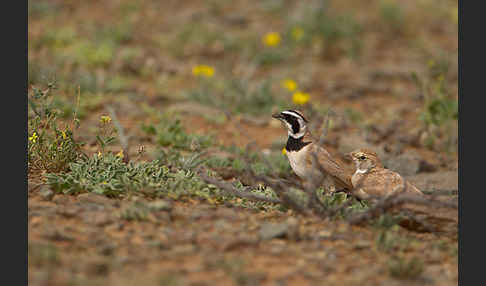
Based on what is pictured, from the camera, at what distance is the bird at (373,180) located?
5.54 meters

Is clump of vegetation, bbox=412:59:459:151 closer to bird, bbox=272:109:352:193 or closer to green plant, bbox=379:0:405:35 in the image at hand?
bird, bbox=272:109:352:193

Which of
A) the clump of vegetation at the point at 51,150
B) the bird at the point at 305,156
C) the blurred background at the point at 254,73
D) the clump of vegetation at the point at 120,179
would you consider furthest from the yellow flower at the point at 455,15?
the clump of vegetation at the point at 51,150

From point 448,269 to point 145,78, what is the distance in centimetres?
752

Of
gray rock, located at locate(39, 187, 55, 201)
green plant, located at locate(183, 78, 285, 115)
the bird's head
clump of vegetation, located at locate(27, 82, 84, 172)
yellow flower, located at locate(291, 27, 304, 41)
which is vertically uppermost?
yellow flower, located at locate(291, 27, 304, 41)

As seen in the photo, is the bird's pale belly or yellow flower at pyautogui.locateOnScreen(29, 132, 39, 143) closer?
yellow flower at pyautogui.locateOnScreen(29, 132, 39, 143)

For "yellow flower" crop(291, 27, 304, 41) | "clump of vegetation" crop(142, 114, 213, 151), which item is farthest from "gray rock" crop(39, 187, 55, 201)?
"yellow flower" crop(291, 27, 304, 41)

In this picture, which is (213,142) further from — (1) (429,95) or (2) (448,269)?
(2) (448,269)

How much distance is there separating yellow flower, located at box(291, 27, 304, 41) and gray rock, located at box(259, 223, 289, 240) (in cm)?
746

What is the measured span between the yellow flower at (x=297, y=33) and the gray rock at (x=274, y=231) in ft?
24.5

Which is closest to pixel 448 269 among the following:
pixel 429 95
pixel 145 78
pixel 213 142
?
pixel 213 142

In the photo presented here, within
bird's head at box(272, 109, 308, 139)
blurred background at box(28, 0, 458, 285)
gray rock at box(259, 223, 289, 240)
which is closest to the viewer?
gray rock at box(259, 223, 289, 240)

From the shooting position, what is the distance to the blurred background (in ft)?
27.7

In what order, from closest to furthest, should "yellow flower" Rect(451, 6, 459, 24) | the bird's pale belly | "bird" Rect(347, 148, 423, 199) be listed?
"bird" Rect(347, 148, 423, 199) → the bird's pale belly → "yellow flower" Rect(451, 6, 459, 24)

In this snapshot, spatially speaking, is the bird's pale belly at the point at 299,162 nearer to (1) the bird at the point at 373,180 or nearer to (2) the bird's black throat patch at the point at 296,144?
(2) the bird's black throat patch at the point at 296,144
